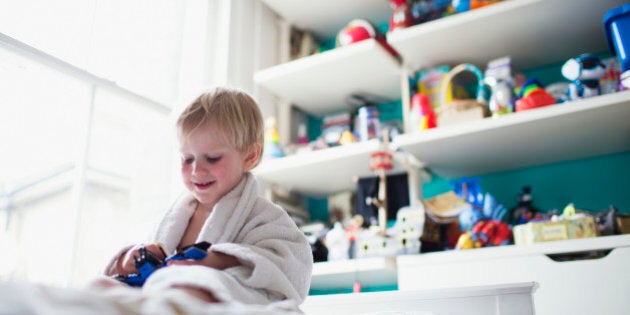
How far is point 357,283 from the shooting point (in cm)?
182

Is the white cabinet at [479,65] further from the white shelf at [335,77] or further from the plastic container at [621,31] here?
the plastic container at [621,31]

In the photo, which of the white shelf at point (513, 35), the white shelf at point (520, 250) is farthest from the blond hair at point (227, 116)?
the white shelf at point (513, 35)

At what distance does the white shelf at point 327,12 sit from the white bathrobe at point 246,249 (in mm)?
1408

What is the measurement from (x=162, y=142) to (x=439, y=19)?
1.08 metres

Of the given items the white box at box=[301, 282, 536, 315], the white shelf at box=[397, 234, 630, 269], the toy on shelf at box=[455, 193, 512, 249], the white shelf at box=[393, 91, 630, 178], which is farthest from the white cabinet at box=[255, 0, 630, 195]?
the white box at box=[301, 282, 536, 315]

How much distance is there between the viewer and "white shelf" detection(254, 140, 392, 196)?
6.24ft

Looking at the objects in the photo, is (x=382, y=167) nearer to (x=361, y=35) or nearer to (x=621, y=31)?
(x=361, y=35)

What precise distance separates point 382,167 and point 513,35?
610mm

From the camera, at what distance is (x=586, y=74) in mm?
1548

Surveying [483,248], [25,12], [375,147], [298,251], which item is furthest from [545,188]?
[25,12]

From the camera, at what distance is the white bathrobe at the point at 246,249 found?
26.9 inches

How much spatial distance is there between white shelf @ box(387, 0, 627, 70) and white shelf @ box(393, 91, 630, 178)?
13.0 inches

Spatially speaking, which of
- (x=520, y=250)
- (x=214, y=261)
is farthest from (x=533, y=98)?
(x=214, y=261)

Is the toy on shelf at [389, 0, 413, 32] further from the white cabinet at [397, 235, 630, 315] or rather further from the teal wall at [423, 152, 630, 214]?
the white cabinet at [397, 235, 630, 315]
